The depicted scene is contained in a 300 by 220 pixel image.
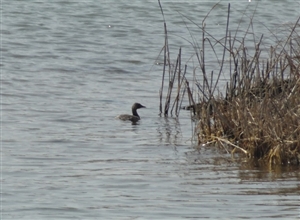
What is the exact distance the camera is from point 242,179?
23.3ft

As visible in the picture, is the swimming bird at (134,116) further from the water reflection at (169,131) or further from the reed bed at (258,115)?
the reed bed at (258,115)

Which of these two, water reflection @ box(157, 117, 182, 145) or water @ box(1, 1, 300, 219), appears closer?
water @ box(1, 1, 300, 219)

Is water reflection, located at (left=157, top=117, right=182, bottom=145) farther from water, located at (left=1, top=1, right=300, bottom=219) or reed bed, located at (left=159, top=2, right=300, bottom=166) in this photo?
→ reed bed, located at (left=159, top=2, right=300, bottom=166)

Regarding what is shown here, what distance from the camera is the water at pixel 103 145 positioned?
610 centimetres

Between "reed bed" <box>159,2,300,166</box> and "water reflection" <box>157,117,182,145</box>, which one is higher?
"reed bed" <box>159,2,300,166</box>

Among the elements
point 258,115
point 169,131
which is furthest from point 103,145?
point 258,115

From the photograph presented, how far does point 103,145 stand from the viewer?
→ 8977 mm

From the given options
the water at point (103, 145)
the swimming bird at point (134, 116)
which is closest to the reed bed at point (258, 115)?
the water at point (103, 145)

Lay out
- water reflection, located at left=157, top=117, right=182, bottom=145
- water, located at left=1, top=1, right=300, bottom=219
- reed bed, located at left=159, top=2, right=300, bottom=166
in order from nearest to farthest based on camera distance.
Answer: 1. water, located at left=1, top=1, right=300, bottom=219
2. reed bed, located at left=159, top=2, right=300, bottom=166
3. water reflection, located at left=157, top=117, right=182, bottom=145

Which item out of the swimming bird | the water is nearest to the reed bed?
the water

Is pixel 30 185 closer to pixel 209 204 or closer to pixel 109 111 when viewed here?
pixel 209 204

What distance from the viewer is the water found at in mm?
6102

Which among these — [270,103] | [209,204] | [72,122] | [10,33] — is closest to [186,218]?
[209,204]

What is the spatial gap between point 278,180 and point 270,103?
0.88 metres
